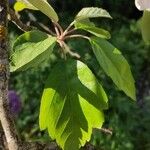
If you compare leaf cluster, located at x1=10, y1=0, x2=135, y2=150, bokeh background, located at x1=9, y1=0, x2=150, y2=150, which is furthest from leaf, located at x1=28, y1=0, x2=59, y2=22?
bokeh background, located at x1=9, y1=0, x2=150, y2=150

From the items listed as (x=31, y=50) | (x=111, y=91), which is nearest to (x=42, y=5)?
(x=31, y=50)

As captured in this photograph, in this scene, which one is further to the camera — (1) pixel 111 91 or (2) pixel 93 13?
(1) pixel 111 91

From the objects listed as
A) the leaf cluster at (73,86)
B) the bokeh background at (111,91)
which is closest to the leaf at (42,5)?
the leaf cluster at (73,86)

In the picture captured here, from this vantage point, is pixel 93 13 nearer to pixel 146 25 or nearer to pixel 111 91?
pixel 146 25

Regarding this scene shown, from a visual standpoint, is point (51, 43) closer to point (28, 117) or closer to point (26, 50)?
point (26, 50)

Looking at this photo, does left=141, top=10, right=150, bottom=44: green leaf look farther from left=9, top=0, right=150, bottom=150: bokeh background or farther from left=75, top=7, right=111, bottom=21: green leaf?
left=9, top=0, right=150, bottom=150: bokeh background

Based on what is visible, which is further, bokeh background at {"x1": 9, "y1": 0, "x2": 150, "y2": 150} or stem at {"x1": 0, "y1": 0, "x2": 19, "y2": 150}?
bokeh background at {"x1": 9, "y1": 0, "x2": 150, "y2": 150}

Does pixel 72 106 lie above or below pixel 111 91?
above
